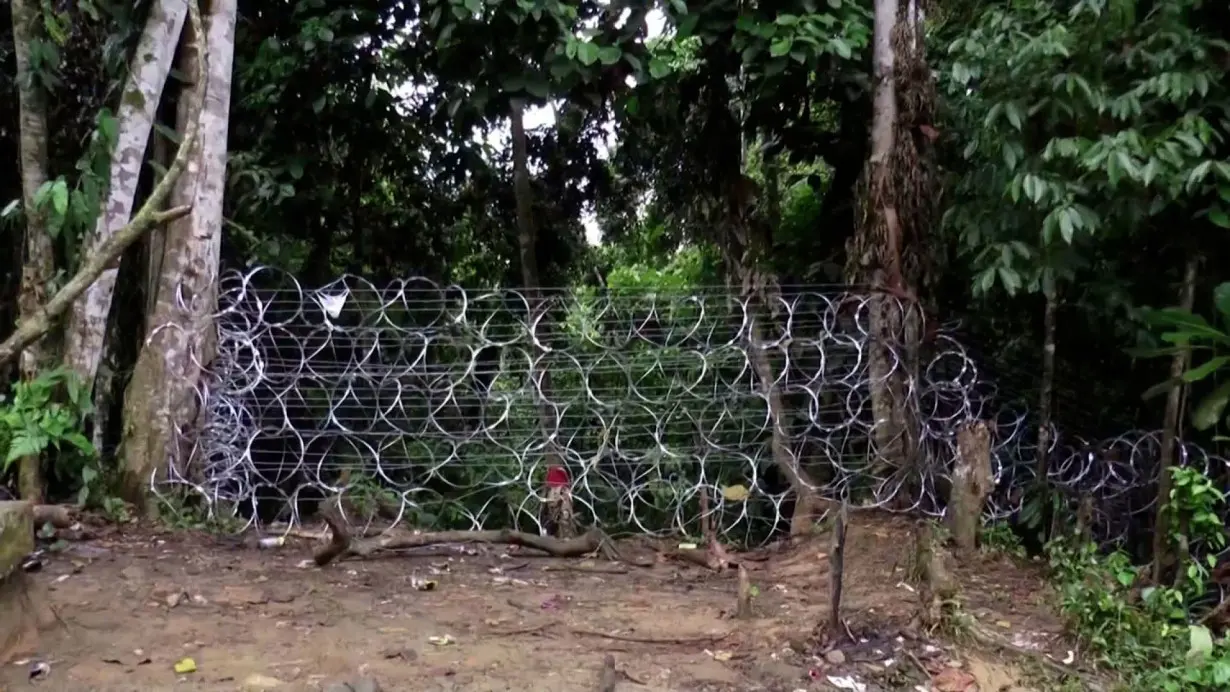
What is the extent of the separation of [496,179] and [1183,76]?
4431 mm

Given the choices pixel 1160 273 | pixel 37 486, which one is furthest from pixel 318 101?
pixel 1160 273

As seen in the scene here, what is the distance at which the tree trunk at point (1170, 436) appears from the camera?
412 cm

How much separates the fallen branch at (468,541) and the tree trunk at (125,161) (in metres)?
1.39

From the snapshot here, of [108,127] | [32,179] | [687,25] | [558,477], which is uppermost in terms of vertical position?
[687,25]

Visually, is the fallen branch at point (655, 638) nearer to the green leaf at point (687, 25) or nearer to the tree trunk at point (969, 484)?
the tree trunk at point (969, 484)

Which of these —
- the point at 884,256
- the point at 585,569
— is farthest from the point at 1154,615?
the point at 585,569

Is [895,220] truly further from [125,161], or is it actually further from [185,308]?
[125,161]

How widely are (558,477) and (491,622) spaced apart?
124 centimetres

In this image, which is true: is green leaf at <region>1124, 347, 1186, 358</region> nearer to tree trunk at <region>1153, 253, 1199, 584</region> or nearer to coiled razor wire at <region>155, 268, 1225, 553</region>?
tree trunk at <region>1153, 253, 1199, 584</region>

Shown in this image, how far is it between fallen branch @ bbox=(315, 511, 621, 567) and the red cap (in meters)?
0.25

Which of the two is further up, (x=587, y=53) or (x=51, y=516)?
(x=587, y=53)

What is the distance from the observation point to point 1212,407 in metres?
4.09

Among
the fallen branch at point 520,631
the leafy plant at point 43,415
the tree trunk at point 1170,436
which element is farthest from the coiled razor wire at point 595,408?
the fallen branch at point 520,631

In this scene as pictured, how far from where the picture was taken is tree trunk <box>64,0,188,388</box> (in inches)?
184
